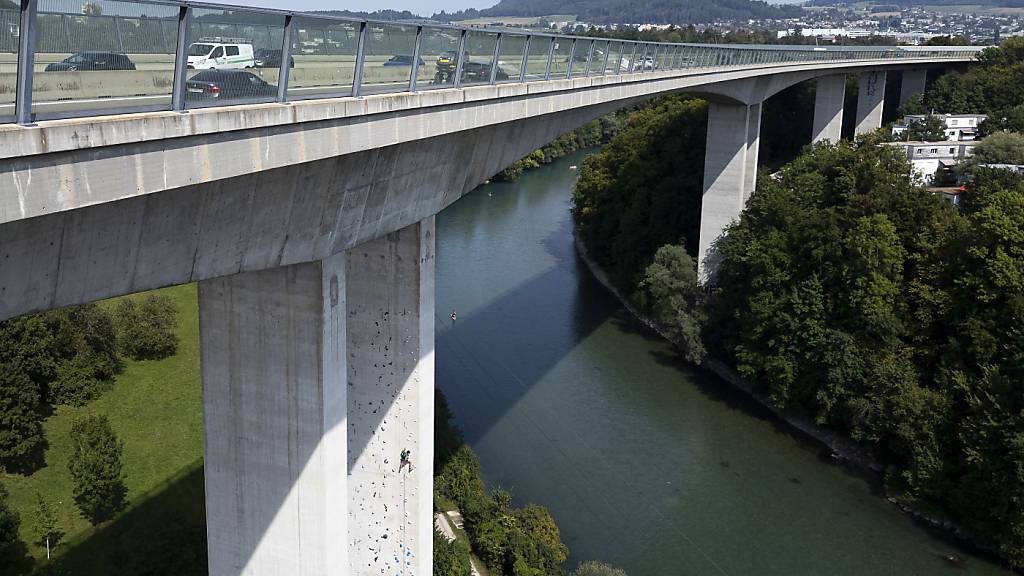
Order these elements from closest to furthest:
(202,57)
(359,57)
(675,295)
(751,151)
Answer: (202,57), (359,57), (675,295), (751,151)

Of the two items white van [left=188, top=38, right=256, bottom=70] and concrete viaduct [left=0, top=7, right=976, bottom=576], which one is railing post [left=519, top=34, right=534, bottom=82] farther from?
white van [left=188, top=38, right=256, bottom=70]

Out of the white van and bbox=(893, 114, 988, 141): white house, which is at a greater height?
the white van

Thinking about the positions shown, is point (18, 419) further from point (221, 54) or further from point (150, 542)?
point (221, 54)

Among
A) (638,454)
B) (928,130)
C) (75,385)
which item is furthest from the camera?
(928,130)

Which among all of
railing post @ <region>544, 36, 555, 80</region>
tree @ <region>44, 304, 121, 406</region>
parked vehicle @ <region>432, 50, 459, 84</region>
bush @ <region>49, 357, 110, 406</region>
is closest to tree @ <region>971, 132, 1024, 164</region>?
railing post @ <region>544, 36, 555, 80</region>

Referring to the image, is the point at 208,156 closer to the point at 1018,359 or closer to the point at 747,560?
the point at 747,560

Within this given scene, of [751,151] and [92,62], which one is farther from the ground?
[92,62]

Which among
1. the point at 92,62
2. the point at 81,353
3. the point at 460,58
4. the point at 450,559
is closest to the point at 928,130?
the point at 450,559
